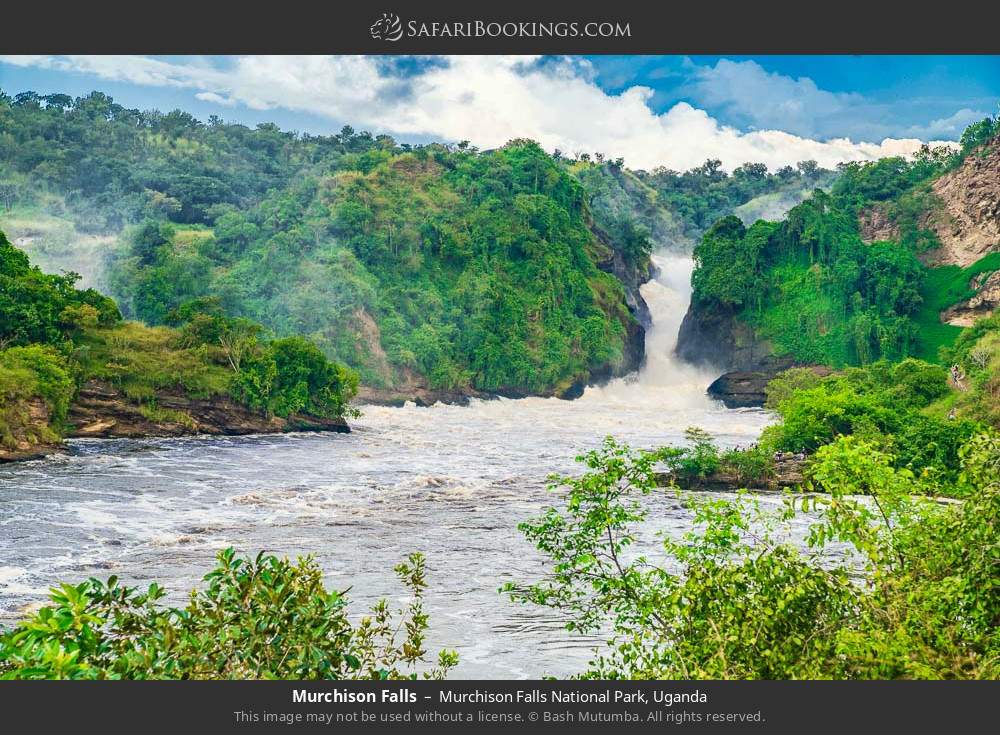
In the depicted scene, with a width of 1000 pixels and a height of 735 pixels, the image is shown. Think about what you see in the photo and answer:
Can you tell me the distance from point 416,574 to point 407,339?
135 ft

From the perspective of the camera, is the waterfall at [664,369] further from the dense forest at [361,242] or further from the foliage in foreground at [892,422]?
the foliage in foreground at [892,422]

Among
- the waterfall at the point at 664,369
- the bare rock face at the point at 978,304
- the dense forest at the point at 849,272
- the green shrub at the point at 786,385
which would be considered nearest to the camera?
the green shrub at the point at 786,385

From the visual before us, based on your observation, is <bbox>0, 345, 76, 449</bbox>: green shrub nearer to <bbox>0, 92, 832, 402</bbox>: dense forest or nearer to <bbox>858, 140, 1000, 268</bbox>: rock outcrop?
<bbox>0, 92, 832, 402</bbox>: dense forest

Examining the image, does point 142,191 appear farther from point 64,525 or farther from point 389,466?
point 64,525

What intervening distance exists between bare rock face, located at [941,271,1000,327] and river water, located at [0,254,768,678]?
1720cm

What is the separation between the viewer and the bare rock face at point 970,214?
152ft

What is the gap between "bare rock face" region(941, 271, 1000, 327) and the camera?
42.8 metres

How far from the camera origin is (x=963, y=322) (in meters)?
43.7

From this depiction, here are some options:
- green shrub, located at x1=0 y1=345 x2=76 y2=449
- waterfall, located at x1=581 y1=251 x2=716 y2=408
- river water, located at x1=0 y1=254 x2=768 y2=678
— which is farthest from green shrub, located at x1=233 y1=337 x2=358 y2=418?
waterfall, located at x1=581 y1=251 x2=716 y2=408

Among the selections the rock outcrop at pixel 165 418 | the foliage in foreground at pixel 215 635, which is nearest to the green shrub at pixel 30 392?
the rock outcrop at pixel 165 418

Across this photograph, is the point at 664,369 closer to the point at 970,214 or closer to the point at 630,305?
the point at 630,305

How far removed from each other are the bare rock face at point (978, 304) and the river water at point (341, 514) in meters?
17.2

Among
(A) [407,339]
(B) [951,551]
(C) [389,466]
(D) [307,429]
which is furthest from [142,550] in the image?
(A) [407,339]

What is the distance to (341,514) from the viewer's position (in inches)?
675
